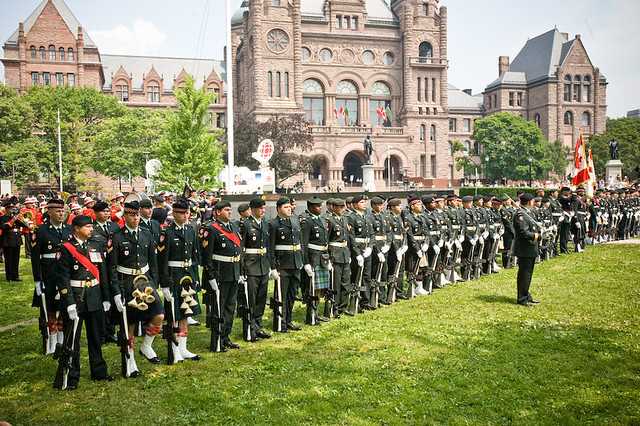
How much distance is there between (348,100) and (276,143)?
1958cm

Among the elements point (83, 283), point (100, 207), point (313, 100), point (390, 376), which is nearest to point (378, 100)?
point (313, 100)

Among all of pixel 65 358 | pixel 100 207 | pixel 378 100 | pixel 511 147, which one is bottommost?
pixel 65 358

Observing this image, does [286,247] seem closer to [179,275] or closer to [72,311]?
[179,275]

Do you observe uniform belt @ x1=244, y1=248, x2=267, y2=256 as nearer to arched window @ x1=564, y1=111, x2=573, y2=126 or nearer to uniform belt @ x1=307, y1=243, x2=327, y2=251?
uniform belt @ x1=307, y1=243, x2=327, y2=251

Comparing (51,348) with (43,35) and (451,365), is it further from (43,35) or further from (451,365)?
(43,35)

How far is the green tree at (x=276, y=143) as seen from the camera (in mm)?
49906

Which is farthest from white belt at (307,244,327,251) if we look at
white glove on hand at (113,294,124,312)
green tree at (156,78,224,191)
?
green tree at (156,78,224,191)

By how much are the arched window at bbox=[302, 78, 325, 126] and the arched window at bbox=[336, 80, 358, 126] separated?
2.14m

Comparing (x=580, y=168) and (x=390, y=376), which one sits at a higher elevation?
(x=580, y=168)

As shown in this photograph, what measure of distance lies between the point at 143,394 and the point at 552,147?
251 ft

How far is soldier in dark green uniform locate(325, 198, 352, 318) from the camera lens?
10.5 m

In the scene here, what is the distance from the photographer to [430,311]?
35.5 feet

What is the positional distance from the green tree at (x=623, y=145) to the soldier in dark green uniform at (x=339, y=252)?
206 feet

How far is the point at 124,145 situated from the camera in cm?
4894
